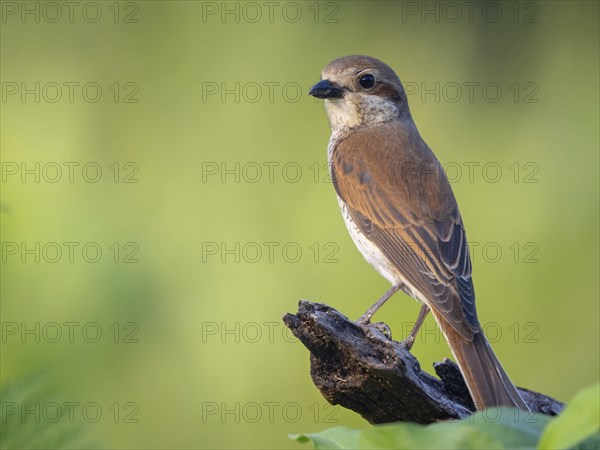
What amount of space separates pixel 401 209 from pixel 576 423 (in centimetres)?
363

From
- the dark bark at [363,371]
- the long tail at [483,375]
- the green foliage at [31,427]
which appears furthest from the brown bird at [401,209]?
the green foliage at [31,427]

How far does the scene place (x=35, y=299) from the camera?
532 centimetres

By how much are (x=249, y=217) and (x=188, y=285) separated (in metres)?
0.56

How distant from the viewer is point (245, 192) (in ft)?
19.9

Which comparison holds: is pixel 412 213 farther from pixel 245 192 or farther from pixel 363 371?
pixel 245 192

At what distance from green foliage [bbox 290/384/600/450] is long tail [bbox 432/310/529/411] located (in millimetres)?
2648

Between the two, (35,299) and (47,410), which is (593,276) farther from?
(47,410)

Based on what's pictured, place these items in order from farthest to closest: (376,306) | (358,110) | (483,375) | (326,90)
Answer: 1. (358,110)
2. (326,90)
3. (376,306)
4. (483,375)

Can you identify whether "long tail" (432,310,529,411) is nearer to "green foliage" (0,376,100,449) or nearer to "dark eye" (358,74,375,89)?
"dark eye" (358,74,375,89)

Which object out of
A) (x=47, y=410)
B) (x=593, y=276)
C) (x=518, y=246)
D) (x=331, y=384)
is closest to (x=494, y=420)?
(x=47, y=410)

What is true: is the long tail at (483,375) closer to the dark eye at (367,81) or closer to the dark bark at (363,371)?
the dark bark at (363,371)

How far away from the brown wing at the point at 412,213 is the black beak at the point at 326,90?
11.1 inches

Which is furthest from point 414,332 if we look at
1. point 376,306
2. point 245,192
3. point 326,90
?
point 245,192

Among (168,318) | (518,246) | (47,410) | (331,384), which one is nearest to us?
(47,410)
